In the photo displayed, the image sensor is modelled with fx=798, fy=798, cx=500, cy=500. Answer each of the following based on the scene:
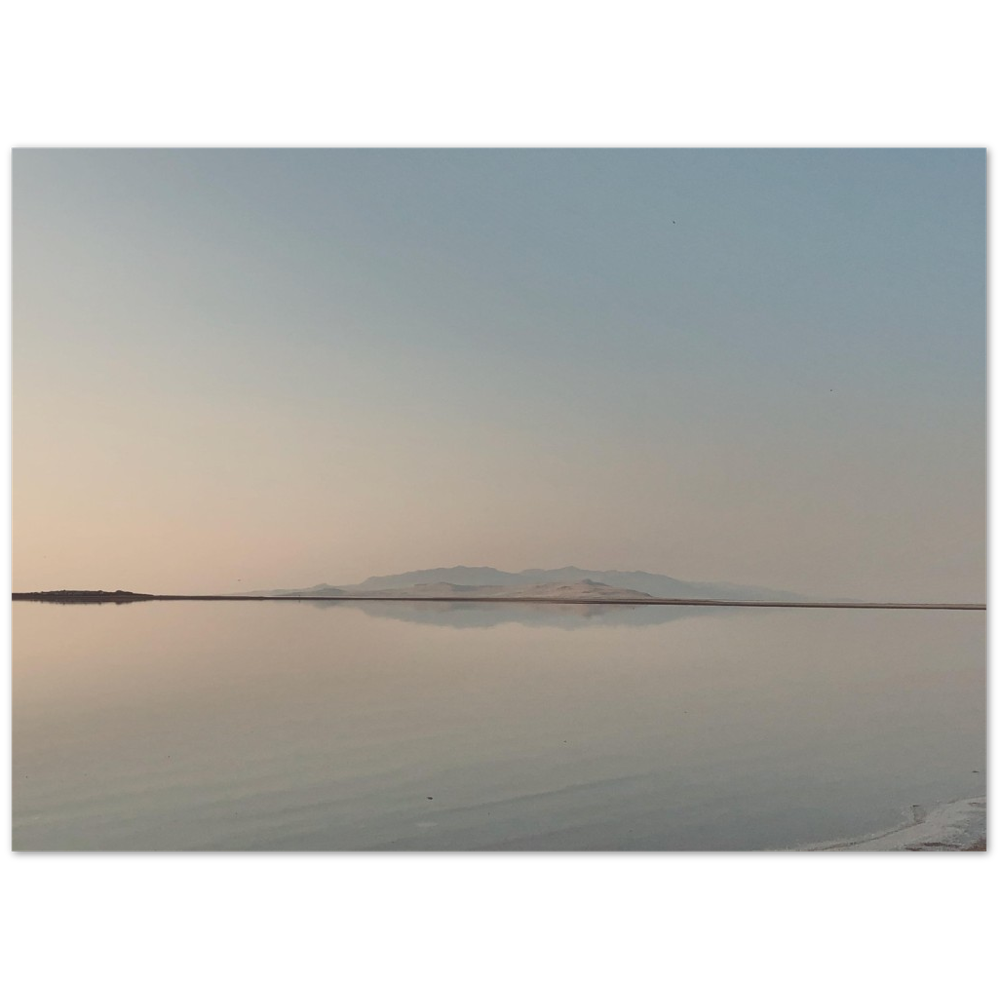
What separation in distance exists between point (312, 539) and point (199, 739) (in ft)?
11.9

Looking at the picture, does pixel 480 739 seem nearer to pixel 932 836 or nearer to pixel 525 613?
pixel 932 836

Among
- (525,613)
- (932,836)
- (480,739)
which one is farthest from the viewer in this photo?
(525,613)

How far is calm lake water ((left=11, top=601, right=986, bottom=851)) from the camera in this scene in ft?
10.2

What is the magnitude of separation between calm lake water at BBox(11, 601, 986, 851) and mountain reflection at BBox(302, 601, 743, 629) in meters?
1.25

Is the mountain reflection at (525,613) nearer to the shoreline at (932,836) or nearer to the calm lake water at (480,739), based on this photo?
the calm lake water at (480,739)

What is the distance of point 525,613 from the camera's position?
973 centimetres

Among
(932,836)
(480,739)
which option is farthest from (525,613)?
(932,836)

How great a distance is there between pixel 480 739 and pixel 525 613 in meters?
5.60

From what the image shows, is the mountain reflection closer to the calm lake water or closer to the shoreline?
the calm lake water

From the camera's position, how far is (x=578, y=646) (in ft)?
23.2

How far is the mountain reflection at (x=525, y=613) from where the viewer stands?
875 centimetres

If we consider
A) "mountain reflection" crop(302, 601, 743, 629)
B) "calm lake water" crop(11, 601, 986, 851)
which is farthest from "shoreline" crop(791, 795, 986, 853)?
"mountain reflection" crop(302, 601, 743, 629)
